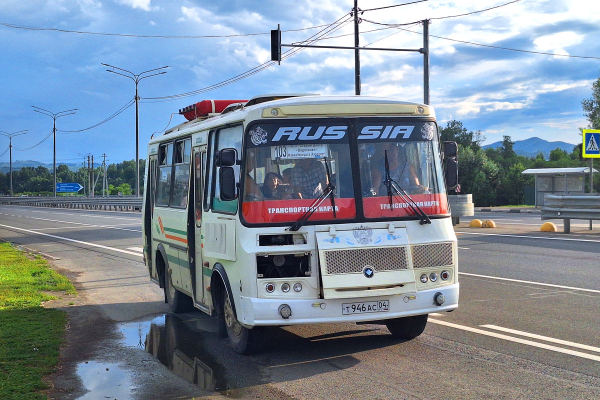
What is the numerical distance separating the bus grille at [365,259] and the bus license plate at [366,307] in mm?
323

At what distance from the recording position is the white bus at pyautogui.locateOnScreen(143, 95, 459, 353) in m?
6.86

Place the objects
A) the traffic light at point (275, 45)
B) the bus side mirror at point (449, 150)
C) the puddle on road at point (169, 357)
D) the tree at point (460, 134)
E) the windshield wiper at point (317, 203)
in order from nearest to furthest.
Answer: the puddle on road at point (169, 357)
the windshield wiper at point (317, 203)
the bus side mirror at point (449, 150)
the traffic light at point (275, 45)
the tree at point (460, 134)

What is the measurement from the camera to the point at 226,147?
7922 millimetres

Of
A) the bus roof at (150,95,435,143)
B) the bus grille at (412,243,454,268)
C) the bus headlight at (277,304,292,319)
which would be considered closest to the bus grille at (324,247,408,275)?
the bus grille at (412,243,454,268)

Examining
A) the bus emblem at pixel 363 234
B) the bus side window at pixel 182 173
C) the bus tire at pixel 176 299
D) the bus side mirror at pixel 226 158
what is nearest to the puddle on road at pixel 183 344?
the bus tire at pixel 176 299

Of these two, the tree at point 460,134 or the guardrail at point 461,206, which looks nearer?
the guardrail at point 461,206

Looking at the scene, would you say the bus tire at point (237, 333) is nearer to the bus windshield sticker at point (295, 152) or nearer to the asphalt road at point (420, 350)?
the asphalt road at point (420, 350)

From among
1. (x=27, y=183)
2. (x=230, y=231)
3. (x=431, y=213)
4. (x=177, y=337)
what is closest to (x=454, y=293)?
(x=431, y=213)

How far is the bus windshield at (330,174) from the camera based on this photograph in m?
7.08

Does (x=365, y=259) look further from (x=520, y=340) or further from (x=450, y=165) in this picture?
(x=520, y=340)

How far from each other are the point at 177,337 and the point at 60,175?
185285 mm

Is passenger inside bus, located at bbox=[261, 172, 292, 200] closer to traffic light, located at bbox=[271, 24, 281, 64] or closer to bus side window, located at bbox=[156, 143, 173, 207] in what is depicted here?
bus side window, located at bbox=[156, 143, 173, 207]

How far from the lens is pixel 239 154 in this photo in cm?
737

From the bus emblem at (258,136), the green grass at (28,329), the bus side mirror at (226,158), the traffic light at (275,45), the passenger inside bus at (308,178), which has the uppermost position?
the traffic light at (275,45)
